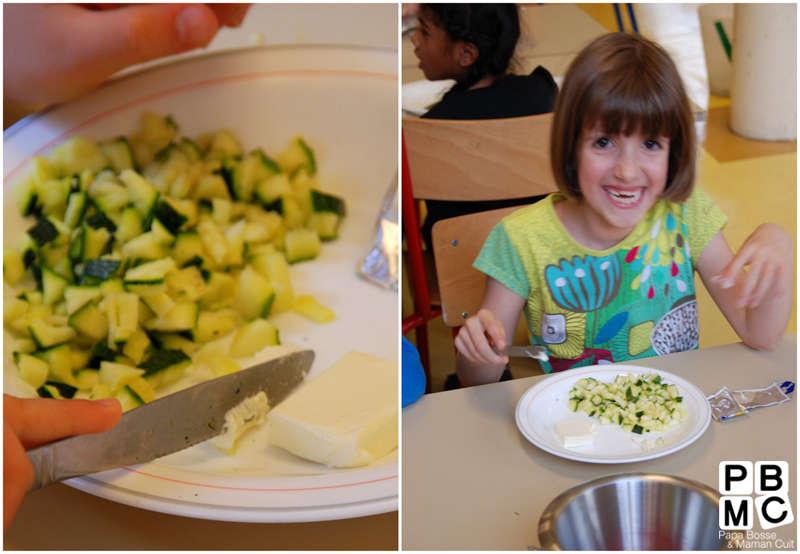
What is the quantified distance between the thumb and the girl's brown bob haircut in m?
0.42

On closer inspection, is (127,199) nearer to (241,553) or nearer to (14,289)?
(14,289)

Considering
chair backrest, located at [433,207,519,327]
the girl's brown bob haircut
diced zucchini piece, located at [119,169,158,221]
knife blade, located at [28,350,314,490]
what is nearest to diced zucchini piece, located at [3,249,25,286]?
diced zucchini piece, located at [119,169,158,221]

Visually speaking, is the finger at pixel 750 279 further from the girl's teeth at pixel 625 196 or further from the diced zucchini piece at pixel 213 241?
the diced zucchini piece at pixel 213 241

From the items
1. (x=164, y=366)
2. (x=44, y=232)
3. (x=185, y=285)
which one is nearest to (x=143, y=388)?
(x=164, y=366)

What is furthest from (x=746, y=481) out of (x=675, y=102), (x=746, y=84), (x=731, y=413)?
(x=746, y=84)

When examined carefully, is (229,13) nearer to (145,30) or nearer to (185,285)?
(145,30)

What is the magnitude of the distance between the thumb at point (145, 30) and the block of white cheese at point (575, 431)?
576 mm

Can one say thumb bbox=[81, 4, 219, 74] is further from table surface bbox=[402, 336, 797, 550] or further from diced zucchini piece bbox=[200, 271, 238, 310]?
table surface bbox=[402, 336, 797, 550]

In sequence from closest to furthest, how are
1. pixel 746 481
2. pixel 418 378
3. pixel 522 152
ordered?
pixel 746 481 → pixel 418 378 → pixel 522 152

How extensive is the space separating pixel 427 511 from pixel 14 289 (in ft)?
1.87

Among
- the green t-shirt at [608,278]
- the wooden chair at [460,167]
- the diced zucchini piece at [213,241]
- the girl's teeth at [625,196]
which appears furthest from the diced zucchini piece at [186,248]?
the girl's teeth at [625,196]

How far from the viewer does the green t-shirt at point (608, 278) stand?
76cm

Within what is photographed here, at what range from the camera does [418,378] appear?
2.18 feet

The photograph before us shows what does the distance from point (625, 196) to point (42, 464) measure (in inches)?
18.8
